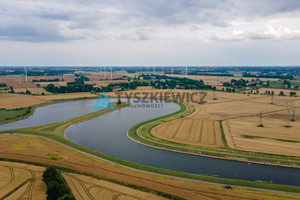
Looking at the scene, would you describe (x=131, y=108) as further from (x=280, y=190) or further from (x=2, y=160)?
(x=280, y=190)

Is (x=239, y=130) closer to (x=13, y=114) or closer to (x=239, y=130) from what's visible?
(x=239, y=130)

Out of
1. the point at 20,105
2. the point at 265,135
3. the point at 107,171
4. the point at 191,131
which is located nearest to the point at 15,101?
the point at 20,105

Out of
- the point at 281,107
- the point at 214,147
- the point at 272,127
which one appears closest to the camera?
the point at 214,147

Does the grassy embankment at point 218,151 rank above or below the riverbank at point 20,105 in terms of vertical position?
below

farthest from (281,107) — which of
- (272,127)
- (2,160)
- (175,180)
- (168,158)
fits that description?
(2,160)

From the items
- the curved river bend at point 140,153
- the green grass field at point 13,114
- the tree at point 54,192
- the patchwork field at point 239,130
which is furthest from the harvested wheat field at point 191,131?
the green grass field at point 13,114

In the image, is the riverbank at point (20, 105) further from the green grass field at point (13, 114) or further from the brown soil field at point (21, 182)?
the brown soil field at point (21, 182)
